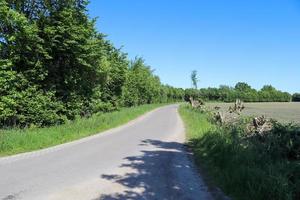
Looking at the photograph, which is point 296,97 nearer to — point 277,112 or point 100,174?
point 277,112

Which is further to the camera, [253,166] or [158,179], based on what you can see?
[158,179]

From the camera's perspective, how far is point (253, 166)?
9.16 metres

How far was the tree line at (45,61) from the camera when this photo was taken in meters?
18.5

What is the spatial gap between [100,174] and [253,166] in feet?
13.0

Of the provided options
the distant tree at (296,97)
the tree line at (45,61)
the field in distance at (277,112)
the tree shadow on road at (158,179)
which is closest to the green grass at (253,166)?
the tree shadow on road at (158,179)

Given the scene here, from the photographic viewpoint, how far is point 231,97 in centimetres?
13650

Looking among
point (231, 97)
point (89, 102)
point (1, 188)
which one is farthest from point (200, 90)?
point (1, 188)

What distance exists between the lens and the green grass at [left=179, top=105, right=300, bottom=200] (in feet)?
24.3

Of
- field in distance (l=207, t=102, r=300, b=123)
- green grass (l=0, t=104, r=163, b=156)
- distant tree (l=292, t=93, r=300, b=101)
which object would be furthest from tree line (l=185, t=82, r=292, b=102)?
green grass (l=0, t=104, r=163, b=156)

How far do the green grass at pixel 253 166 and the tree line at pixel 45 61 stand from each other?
991 centimetres

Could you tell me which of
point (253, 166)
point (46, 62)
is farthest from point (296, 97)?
point (253, 166)

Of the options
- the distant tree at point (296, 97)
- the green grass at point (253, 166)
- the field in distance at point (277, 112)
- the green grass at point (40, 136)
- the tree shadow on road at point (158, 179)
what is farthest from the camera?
the distant tree at point (296, 97)

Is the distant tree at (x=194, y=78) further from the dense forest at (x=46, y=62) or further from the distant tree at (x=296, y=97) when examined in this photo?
the dense forest at (x=46, y=62)

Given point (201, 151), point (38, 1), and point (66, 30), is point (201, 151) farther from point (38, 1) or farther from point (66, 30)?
point (38, 1)
